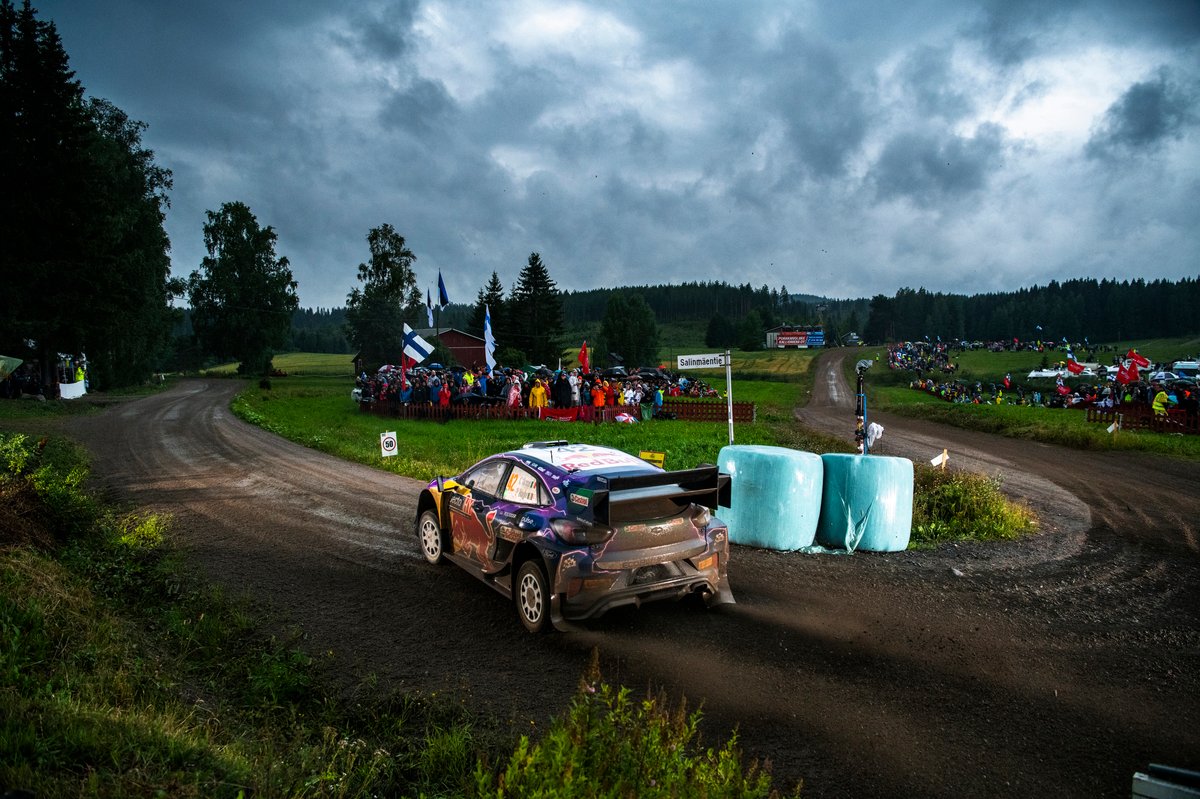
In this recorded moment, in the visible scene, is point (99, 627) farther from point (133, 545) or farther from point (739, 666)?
point (739, 666)

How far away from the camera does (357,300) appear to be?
63438mm

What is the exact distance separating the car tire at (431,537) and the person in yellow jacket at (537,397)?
1877cm

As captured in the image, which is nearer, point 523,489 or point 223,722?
point 223,722

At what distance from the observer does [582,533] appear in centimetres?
601

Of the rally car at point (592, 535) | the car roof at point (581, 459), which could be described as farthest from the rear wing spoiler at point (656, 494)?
the car roof at point (581, 459)

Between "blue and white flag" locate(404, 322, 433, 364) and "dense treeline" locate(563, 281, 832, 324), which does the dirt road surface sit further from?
"dense treeline" locate(563, 281, 832, 324)

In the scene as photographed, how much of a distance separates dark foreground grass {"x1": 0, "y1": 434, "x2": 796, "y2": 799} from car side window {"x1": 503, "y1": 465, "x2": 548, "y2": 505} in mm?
2257

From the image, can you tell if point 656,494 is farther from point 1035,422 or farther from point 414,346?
point 1035,422

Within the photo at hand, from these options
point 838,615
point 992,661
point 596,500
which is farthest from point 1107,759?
point 596,500

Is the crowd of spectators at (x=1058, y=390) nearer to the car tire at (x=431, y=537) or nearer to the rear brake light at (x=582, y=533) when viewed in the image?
the rear brake light at (x=582, y=533)

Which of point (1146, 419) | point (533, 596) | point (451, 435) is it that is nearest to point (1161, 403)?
point (1146, 419)

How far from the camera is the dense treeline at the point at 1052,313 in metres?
117

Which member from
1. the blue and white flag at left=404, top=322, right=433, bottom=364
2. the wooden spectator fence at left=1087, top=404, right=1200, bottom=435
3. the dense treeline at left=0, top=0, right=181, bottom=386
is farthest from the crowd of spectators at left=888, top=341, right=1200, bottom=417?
the dense treeline at left=0, top=0, right=181, bottom=386

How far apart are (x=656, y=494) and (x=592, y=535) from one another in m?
0.77
